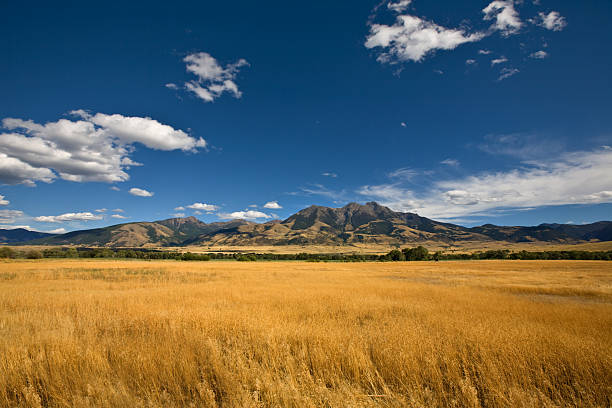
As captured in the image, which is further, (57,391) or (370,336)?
(370,336)

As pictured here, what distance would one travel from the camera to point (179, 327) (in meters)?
9.05

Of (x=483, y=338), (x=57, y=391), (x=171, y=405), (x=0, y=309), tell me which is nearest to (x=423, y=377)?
(x=483, y=338)

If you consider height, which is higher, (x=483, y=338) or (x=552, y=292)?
(x=483, y=338)

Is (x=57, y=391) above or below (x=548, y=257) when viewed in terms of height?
above

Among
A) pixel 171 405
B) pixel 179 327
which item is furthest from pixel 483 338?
pixel 179 327

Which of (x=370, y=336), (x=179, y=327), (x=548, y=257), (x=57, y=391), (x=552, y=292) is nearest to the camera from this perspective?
(x=57, y=391)

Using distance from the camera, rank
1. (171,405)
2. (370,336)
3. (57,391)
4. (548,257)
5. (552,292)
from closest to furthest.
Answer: (171,405), (57,391), (370,336), (552,292), (548,257)

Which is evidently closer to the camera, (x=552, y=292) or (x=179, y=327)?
(x=179, y=327)

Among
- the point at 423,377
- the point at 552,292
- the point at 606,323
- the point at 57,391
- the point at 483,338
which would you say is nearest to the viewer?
the point at 57,391

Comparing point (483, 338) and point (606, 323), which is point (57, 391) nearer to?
point (483, 338)

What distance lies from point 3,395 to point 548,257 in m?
136

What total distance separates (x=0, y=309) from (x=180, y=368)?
14158 millimetres

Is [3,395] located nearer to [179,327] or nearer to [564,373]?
[179,327]

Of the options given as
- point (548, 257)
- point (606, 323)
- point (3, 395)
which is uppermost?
point (3, 395)
